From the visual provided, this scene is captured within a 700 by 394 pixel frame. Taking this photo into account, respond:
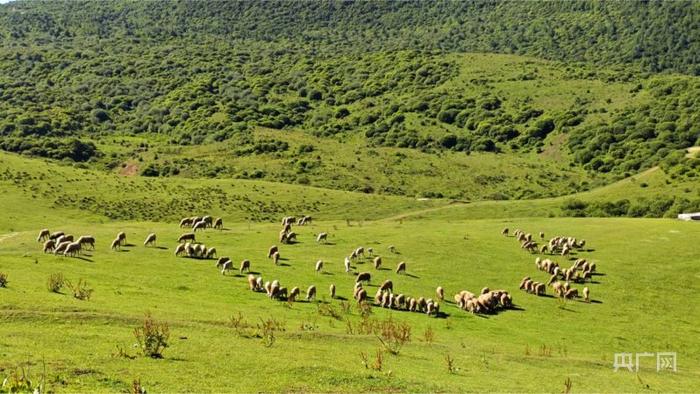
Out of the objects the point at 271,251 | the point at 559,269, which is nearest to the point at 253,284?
the point at 271,251

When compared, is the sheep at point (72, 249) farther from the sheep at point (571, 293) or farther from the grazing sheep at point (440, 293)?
the sheep at point (571, 293)

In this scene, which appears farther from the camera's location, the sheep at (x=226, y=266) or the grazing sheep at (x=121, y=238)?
the grazing sheep at (x=121, y=238)

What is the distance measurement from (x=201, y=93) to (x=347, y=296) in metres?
165

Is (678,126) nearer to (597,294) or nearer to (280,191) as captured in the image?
(280,191)

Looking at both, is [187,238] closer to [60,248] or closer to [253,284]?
[60,248]

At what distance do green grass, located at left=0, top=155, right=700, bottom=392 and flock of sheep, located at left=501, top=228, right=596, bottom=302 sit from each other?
0.91 metres

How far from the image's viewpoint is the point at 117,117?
589 feet

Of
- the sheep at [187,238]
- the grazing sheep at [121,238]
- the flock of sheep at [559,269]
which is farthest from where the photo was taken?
the sheep at [187,238]

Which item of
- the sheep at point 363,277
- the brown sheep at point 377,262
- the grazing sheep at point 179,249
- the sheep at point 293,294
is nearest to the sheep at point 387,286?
the sheep at point 363,277

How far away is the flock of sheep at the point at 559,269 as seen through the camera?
41625mm

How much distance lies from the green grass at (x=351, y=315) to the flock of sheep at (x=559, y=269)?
3.00 feet

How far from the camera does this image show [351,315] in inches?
1308

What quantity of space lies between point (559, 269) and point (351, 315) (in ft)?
59.0

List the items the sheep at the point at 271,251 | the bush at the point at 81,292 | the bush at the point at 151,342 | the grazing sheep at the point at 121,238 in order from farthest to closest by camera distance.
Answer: the grazing sheep at the point at 121,238
the sheep at the point at 271,251
the bush at the point at 81,292
the bush at the point at 151,342
